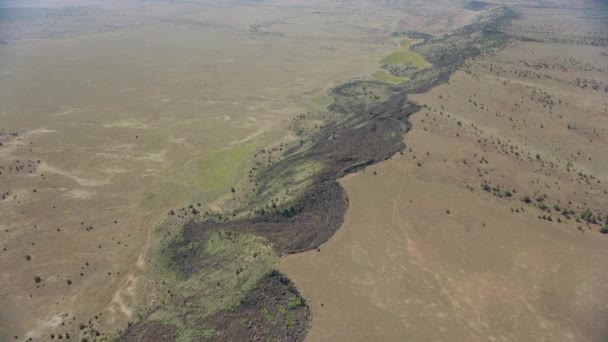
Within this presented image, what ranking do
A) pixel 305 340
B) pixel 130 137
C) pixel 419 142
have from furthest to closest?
pixel 130 137
pixel 419 142
pixel 305 340

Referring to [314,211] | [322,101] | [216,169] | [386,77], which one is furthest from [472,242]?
[386,77]

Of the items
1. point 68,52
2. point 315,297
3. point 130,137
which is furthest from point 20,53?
point 315,297

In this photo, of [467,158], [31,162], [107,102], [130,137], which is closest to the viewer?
[467,158]

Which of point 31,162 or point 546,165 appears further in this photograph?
point 31,162

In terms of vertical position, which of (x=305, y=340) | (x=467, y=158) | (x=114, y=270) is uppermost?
(x=467, y=158)

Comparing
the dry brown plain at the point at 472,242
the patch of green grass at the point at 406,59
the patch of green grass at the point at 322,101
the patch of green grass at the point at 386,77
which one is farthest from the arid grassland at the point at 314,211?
the patch of green grass at the point at 406,59

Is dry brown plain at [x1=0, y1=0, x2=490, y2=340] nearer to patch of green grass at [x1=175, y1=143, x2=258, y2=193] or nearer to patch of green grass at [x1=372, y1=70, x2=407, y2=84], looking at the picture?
patch of green grass at [x1=175, y1=143, x2=258, y2=193]

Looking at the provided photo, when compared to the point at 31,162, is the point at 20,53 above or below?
above

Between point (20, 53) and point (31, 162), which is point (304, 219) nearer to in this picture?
point (31, 162)
